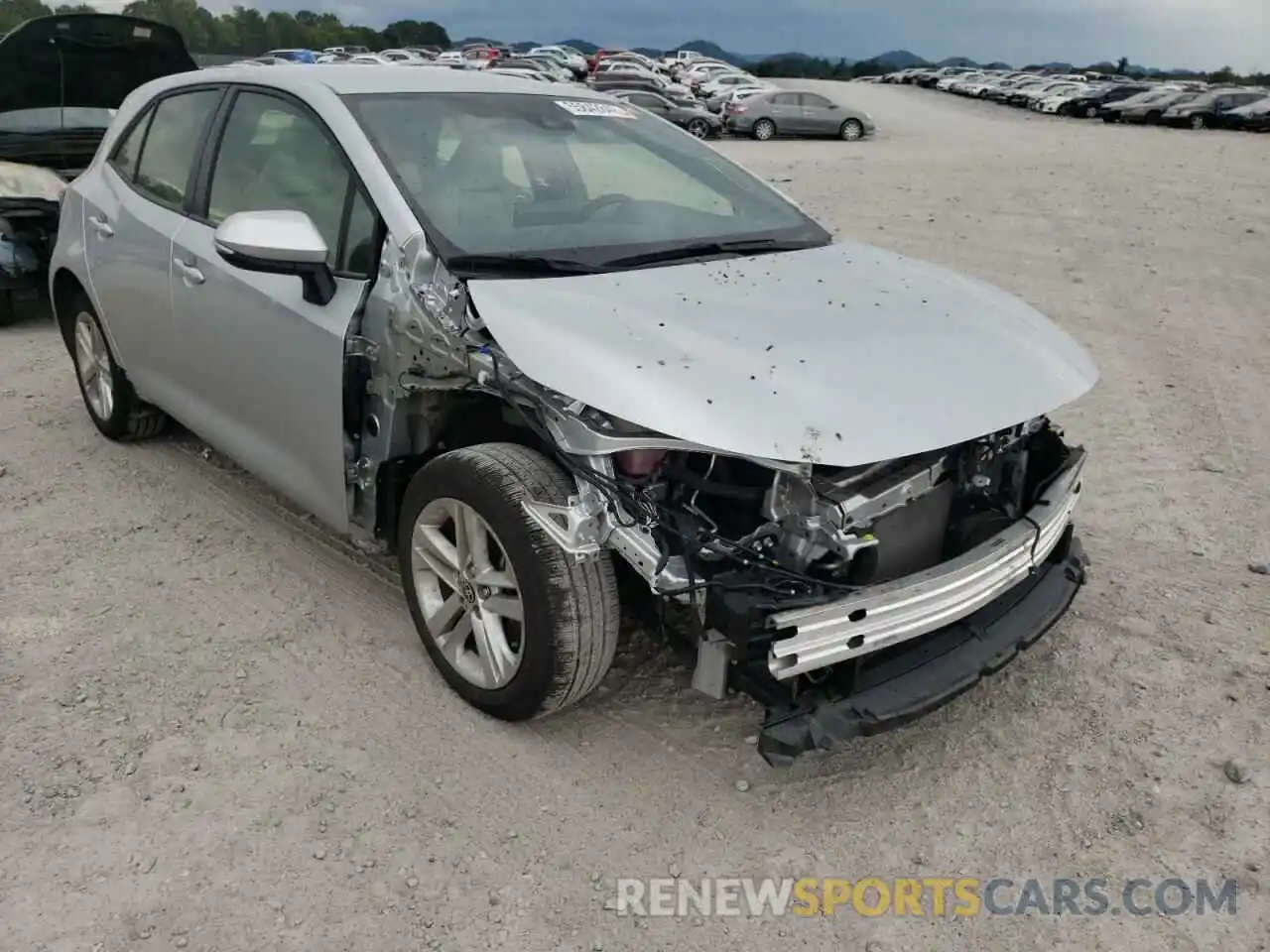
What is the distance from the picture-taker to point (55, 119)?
7.63 metres

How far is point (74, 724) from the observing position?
2928mm

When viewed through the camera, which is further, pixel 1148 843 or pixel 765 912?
pixel 1148 843

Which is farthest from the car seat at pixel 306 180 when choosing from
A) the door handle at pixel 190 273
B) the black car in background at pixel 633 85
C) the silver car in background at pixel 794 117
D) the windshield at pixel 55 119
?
the black car in background at pixel 633 85

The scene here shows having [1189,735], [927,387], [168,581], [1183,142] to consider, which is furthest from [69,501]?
[1183,142]

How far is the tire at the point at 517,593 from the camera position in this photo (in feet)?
8.61

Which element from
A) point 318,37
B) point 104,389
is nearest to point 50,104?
point 104,389

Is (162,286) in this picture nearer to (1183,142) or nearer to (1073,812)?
(1073,812)

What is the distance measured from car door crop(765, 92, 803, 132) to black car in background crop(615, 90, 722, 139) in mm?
1459

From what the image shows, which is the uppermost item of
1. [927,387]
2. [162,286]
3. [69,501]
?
[927,387]

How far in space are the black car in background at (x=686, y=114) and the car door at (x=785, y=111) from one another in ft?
4.79

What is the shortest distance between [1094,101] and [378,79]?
1592 inches

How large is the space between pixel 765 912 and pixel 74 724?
2.04 m

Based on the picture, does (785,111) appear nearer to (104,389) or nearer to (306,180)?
(104,389)

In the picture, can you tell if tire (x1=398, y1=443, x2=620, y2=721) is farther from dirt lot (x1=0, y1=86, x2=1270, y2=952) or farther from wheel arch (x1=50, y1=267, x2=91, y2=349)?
wheel arch (x1=50, y1=267, x2=91, y2=349)
